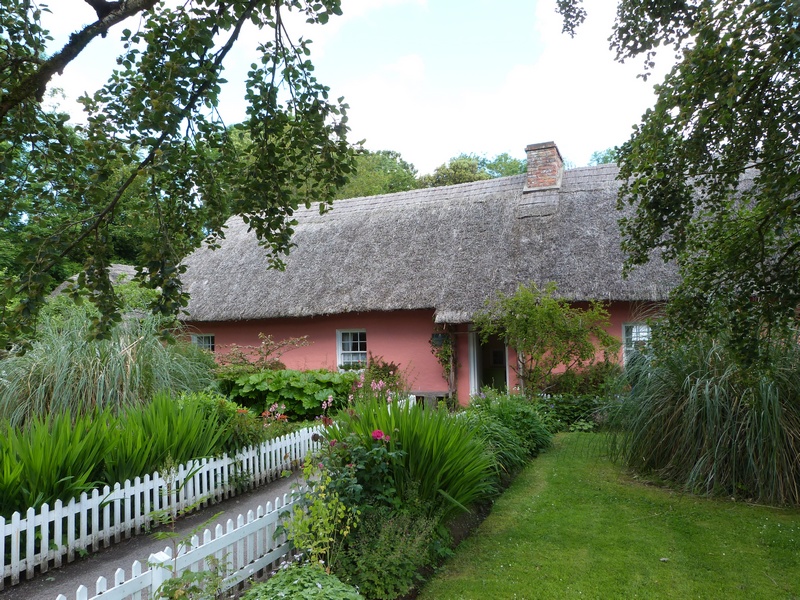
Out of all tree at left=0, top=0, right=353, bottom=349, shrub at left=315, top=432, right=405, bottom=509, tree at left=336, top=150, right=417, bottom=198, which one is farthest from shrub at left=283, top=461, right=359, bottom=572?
tree at left=336, top=150, right=417, bottom=198

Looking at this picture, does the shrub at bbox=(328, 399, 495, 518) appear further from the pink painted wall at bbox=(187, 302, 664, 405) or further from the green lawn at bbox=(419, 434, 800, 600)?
the pink painted wall at bbox=(187, 302, 664, 405)

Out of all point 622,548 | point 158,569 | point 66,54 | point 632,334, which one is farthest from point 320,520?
point 632,334

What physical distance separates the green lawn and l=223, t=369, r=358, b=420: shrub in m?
4.55

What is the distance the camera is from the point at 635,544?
4.80 m

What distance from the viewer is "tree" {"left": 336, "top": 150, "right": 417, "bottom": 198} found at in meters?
29.1

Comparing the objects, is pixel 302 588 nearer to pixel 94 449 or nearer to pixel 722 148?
pixel 94 449

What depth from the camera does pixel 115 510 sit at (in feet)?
15.4

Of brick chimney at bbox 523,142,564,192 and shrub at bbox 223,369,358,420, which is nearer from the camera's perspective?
shrub at bbox 223,369,358,420

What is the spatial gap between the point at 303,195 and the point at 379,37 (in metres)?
2.59

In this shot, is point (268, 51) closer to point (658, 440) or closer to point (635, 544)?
point (635, 544)

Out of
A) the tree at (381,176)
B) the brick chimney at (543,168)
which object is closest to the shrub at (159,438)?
the brick chimney at (543,168)

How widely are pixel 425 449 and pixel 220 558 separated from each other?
176cm

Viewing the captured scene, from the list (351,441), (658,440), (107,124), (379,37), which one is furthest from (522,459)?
(107,124)

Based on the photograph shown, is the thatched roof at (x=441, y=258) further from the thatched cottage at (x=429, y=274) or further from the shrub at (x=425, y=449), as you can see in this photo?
the shrub at (x=425, y=449)
